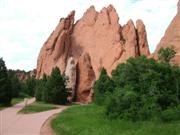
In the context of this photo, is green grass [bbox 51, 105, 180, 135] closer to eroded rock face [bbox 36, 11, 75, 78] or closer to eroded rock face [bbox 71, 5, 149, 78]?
eroded rock face [bbox 71, 5, 149, 78]

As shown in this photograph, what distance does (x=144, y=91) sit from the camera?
26422mm

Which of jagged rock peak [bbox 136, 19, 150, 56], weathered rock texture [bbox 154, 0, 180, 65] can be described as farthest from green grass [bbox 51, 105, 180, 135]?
jagged rock peak [bbox 136, 19, 150, 56]

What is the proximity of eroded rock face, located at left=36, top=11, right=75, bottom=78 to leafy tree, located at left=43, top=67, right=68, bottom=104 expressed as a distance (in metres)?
23.7

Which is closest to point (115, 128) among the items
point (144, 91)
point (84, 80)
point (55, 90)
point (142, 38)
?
point (144, 91)

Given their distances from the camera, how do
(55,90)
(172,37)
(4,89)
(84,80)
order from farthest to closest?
(84,80) → (172,37) → (55,90) → (4,89)

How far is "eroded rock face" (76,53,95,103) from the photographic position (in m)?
67.4

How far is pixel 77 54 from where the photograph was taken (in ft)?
259

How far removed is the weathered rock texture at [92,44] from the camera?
6944 cm

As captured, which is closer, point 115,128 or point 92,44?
point 115,128

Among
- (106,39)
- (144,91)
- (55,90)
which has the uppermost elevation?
(106,39)

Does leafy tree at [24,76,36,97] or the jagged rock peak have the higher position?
the jagged rock peak

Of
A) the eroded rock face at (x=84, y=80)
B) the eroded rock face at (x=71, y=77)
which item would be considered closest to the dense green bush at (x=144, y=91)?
the eroded rock face at (x=71, y=77)

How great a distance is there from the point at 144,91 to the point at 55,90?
24854mm

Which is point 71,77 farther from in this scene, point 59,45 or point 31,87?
point 31,87
